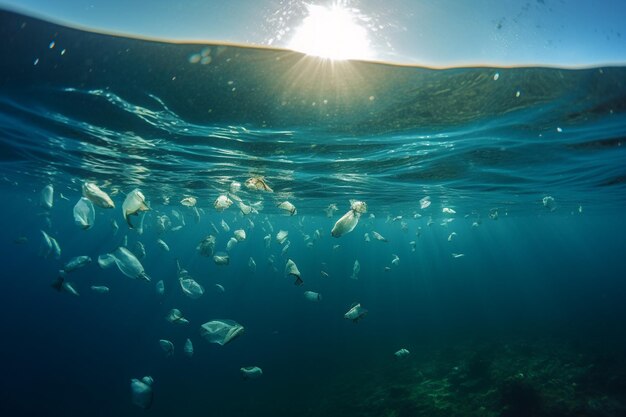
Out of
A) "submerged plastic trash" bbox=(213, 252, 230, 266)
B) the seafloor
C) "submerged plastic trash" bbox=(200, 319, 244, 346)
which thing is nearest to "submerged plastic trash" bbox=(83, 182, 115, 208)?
"submerged plastic trash" bbox=(200, 319, 244, 346)

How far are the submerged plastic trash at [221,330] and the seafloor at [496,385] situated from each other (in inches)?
380

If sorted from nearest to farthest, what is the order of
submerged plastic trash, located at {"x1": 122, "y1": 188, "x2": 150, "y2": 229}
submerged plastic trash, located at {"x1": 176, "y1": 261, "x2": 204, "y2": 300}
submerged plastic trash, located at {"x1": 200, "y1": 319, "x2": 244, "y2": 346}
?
submerged plastic trash, located at {"x1": 122, "y1": 188, "x2": 150, "y2": 229}, submerged plastic trash, located at {"x1": 200, "y1": 319, "x2": 244, "y2": 346}, submerged plastic trash, located at {"x1": 176, "y1": 261, "x2": 204, "y2": 300}

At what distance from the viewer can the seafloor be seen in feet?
36.8

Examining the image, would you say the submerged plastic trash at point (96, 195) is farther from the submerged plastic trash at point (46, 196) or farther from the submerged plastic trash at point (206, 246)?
the submerged plastic trash at point (206, 246)

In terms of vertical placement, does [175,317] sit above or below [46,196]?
below

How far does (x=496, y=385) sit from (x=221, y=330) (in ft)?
41.9

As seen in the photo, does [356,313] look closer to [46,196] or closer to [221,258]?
[221,258]

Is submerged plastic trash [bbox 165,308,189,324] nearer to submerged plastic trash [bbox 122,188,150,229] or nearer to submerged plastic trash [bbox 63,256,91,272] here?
submerged plastic trash [bbox 63,256,91,272]

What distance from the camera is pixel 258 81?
Result: 813 cm

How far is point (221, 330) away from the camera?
6.73m

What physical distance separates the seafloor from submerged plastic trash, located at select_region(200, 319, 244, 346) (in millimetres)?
9651

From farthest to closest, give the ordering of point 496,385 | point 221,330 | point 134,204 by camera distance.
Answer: point 496,385 < point 221,330 < point 134,204

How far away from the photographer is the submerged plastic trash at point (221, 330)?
6508mm

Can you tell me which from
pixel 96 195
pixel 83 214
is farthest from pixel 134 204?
pixel 83 214
